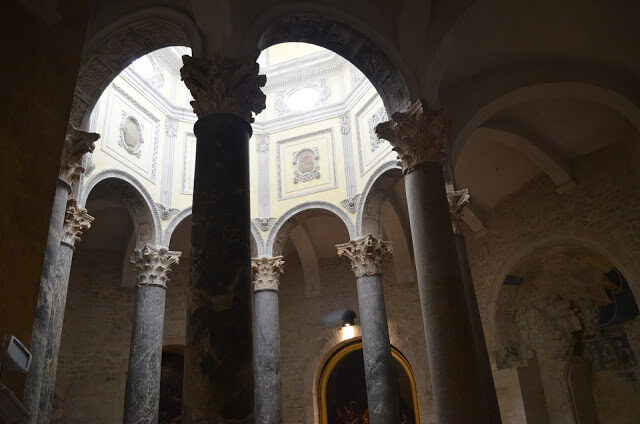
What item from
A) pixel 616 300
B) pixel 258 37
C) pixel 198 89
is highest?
pixel 258 37

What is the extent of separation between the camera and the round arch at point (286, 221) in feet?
37.1

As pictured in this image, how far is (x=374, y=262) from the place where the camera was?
10.3m

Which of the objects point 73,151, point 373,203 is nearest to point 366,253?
point 373,203

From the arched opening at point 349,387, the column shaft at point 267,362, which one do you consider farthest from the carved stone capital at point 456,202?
the arched opening at point 349,387

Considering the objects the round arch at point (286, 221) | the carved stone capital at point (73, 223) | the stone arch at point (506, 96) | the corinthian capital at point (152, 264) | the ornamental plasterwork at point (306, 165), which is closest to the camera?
the carved stone capital at point (73, 223)

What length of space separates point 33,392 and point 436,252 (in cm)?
444

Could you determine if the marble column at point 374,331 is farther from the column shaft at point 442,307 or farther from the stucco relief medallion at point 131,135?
the stucco relief medallion at point 131,135

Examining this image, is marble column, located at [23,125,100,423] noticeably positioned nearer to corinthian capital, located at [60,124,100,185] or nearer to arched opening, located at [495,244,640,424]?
corinthian capital, located at [60,124,100,185]

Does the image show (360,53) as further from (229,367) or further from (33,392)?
(33,392)

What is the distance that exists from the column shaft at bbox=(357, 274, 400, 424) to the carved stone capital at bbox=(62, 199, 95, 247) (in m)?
5.14

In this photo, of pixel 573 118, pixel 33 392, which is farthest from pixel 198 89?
pixel 573 118

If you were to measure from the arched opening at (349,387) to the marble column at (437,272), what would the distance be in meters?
8.18

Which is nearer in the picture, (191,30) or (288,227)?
(191,30)

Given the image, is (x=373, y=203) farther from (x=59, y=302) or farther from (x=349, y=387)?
(x=59, y=302)
